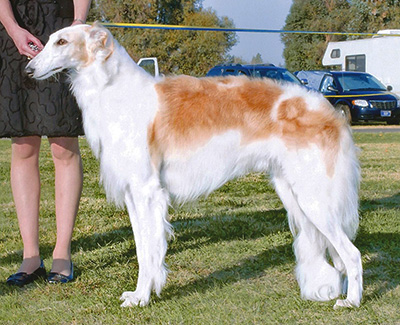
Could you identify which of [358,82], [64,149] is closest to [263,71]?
[358,82]

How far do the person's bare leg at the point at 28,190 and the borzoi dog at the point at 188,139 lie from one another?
2.44 ft

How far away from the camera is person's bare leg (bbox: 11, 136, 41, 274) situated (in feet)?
13.5

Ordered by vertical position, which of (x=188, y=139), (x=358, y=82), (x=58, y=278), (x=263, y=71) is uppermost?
(x=188, y=139)

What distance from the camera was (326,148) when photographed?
3430mm

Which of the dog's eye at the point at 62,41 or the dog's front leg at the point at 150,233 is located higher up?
the dog's eye at the point at 62,41

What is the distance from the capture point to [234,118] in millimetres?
3486

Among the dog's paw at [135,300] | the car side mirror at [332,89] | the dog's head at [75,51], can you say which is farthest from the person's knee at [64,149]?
the car side mirror at [332,89]

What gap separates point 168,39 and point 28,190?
3395 cm

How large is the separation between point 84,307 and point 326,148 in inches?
64.4

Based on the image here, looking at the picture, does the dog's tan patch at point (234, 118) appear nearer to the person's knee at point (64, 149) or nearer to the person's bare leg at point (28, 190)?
the person's knee at point (64, 149)

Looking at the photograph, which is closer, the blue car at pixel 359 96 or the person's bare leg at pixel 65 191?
the person's bare leg at pixel 65 191

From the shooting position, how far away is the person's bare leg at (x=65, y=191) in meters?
4.12

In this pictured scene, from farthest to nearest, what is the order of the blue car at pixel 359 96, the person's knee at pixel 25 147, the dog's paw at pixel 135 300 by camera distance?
the blue car at pixel 359 96 < the person's knee at pixel 25 147 < the dog's paw at pixel 135 300

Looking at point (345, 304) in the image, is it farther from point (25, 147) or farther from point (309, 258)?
point (25, 147)
